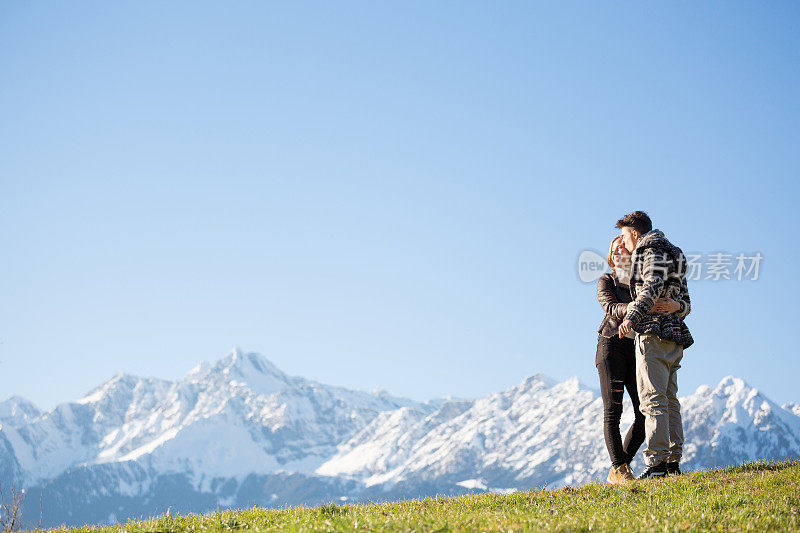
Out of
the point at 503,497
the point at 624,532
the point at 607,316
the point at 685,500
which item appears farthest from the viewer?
the point at 607,316

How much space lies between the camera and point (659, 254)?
12.4 metres

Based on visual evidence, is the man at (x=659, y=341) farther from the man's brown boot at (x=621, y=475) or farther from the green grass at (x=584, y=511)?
the green grass at (x=584, y=511)

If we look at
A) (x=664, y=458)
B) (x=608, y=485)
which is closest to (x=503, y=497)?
(x=608, y=485)

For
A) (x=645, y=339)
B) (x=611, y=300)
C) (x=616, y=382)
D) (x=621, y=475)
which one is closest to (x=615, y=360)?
(x=616, y=382)

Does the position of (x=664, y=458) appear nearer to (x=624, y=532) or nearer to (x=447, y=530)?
(x=624, y=532)

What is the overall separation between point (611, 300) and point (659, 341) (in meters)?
1.09

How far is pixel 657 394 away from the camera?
40.6 feet

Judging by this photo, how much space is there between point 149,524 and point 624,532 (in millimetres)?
6819

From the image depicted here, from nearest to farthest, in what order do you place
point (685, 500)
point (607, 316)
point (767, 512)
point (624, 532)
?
point (624, 532) → point (767, 512) → point (685, 500) → point (607, 316)

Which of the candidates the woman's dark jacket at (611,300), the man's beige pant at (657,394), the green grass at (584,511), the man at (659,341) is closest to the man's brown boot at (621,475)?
the man at (659,341)

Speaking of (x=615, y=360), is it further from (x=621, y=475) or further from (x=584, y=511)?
(x=584, y=511)

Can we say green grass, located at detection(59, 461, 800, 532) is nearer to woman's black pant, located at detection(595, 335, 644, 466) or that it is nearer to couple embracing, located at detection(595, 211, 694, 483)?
couple embracing, located at detection(595, 211, 694, 483)

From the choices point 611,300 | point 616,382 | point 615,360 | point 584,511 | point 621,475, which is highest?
point 611,300

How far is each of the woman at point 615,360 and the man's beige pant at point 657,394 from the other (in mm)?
383
